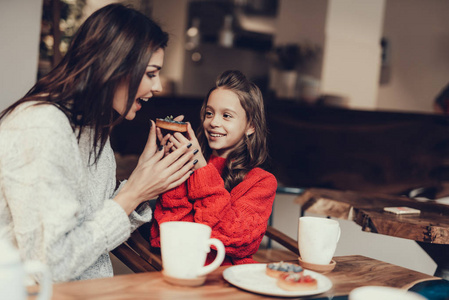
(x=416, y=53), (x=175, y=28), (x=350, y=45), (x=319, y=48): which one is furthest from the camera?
(x=175, y=28)

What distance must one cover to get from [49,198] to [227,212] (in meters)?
0.70

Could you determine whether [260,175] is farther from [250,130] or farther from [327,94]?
[327,94]

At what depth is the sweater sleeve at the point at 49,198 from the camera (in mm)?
1205

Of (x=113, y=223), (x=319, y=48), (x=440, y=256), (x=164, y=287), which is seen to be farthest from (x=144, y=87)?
(x=319, y=48)

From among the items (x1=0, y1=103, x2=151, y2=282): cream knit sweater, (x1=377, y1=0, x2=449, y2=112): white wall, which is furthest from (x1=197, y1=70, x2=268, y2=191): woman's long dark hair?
(x1=377, y1=0, x2=449, y2=112): white wall

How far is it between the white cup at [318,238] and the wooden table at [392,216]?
2.73 ft

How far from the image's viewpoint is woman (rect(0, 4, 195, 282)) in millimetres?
1222

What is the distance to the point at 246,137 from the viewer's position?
210 cm

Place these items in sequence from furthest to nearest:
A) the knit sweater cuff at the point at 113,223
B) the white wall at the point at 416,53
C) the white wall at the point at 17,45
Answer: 1. the white wall at the point at 416,53
2. the white wall at the point at 17,45
3. the knit sweater cuff at the point at 113,223

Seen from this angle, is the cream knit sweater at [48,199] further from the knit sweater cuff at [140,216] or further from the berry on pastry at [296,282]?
the berry on pastry at [296,282]

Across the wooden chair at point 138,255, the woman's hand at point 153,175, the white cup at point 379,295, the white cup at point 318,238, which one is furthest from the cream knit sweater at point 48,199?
the white cup at point 379,295

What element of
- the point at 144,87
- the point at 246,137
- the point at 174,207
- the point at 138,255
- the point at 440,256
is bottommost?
the point at 440,256

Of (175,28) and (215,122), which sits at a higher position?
(175,28)

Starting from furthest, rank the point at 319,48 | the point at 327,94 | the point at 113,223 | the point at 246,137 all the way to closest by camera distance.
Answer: the point at 319,48 → the point at 327,94 → the point at 246,137 → the point at 113,223
